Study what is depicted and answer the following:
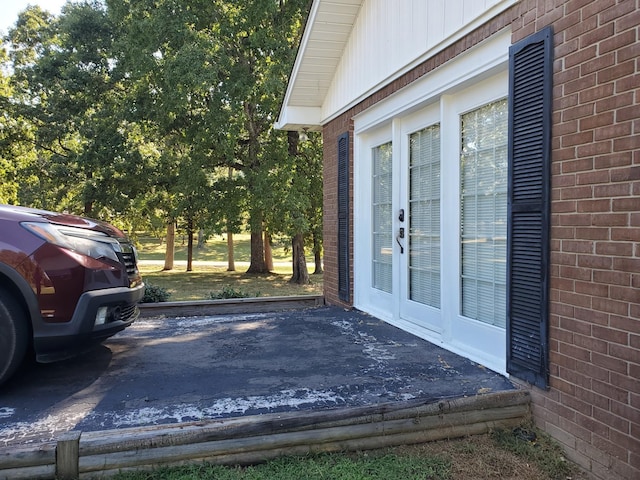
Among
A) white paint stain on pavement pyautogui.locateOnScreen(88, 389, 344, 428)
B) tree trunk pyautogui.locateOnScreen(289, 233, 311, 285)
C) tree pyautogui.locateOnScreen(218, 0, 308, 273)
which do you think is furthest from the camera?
tree trunk pyautogui.locateOnScreen(289, 233, 311, 285)

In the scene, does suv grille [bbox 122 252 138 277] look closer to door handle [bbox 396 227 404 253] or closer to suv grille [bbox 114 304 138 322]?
suv grille [bbox 114 304 138 322]

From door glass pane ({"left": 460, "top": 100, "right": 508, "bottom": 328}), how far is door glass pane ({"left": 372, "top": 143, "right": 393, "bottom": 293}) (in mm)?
1506

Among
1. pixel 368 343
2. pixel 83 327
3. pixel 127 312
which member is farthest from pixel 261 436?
pixel 368 343

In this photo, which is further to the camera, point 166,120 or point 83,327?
point 166,120

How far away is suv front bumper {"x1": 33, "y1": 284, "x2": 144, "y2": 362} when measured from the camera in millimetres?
3127

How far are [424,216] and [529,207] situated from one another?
176cm

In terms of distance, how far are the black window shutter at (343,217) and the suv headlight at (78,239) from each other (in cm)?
336

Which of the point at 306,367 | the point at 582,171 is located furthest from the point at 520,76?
the point at 306,367

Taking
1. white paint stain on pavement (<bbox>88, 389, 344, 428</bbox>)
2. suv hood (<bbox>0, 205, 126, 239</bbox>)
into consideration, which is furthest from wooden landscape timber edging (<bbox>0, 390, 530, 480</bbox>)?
suv hood (<bbox>0, 205, 126, 239</bbox>)

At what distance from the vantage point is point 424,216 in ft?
15.7

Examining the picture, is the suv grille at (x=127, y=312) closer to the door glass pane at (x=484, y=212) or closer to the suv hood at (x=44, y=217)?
the suv hood at (x=44, y=217)

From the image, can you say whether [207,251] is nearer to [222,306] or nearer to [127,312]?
[222,306]

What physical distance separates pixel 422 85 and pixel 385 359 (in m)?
2.59

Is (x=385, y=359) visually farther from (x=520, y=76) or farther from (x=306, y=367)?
(x=520, y=76)
